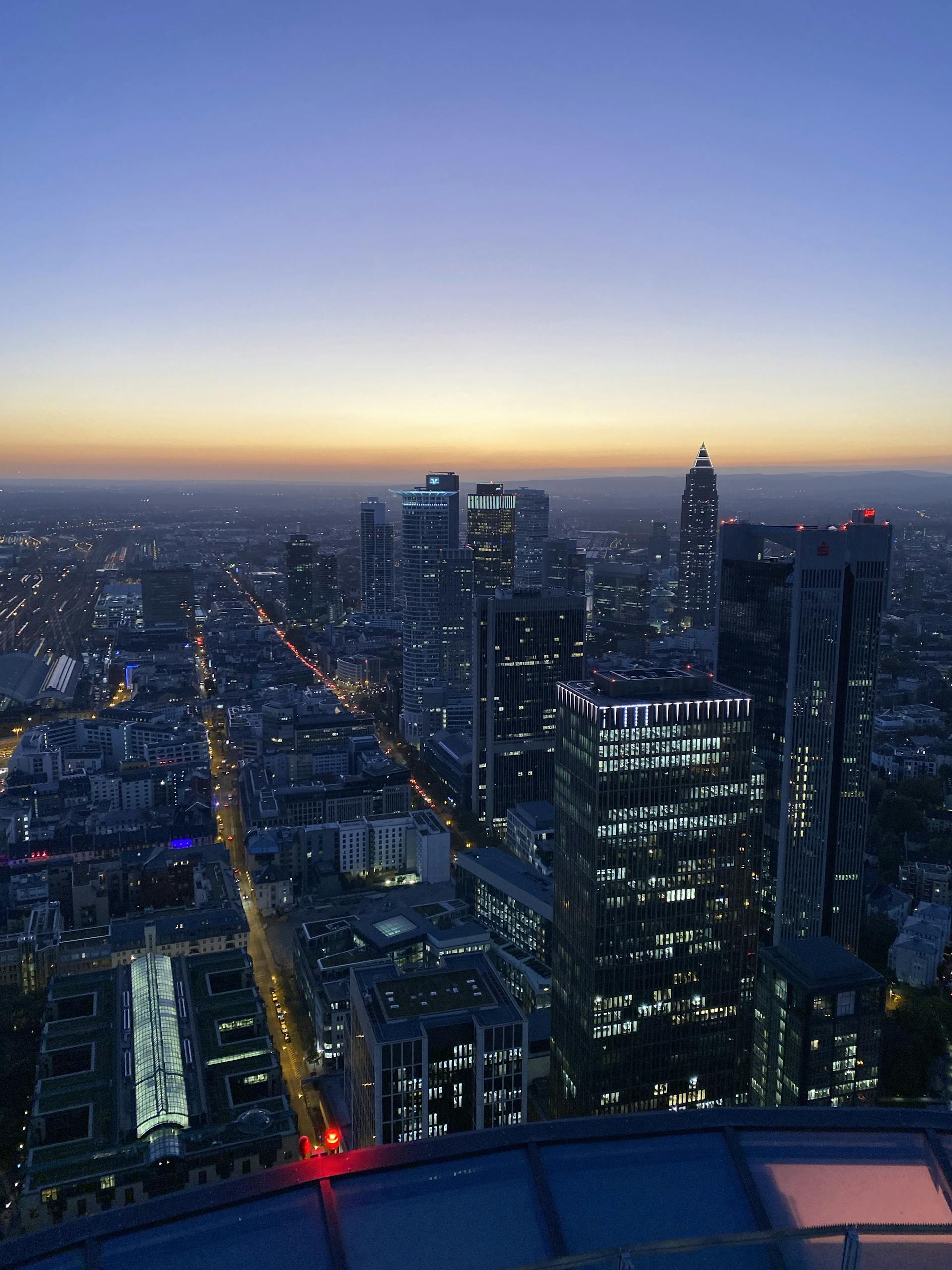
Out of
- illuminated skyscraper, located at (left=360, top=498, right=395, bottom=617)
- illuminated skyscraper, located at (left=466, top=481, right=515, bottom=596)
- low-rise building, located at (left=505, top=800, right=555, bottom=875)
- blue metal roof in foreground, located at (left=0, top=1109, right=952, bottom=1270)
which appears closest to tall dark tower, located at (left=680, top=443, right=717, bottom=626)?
illuminated skyscraper, located at (left=466, top=481, right=515, bottom=596)

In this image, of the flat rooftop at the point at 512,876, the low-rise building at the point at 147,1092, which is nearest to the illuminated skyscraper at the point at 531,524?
the flat rooftop at the point at 512,876

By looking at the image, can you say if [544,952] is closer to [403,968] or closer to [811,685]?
[403,968]

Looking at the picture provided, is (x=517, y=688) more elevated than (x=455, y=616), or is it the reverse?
(x=455, y=616)

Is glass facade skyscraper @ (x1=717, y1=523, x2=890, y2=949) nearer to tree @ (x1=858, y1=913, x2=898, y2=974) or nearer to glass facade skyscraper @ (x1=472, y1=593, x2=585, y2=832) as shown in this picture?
tree @ (x1=858, y1=913, x2=898, y2=974)

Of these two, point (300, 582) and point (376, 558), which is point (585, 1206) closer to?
point (300, 582)

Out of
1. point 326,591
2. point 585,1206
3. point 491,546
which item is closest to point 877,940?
point 585,1206
